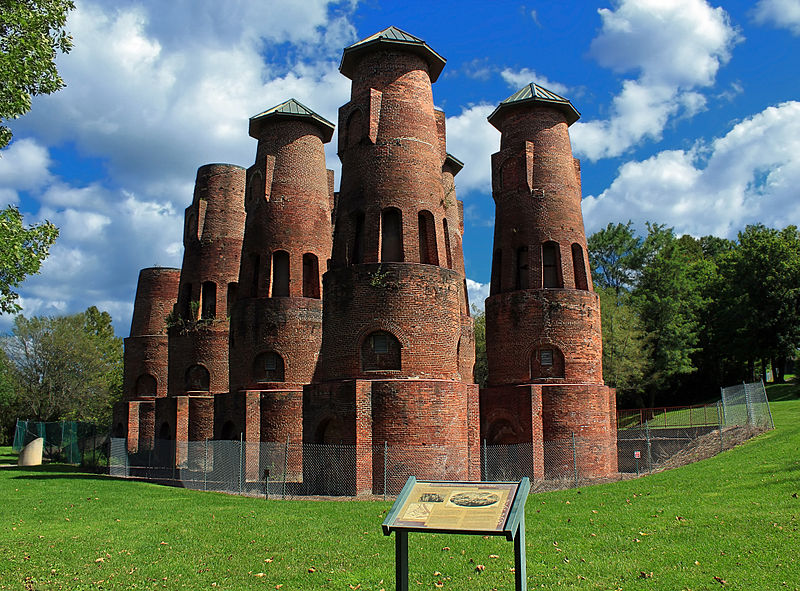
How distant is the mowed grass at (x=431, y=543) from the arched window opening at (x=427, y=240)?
8296 mm

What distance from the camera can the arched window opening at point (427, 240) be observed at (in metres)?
23.4

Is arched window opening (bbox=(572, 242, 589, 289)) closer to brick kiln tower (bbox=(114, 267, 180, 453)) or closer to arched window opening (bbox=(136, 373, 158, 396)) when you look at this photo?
brick kiln tower (bbox=(114, 267, 180, 453))

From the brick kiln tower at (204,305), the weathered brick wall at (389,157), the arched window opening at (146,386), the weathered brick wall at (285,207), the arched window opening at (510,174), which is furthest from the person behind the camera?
the arched window opening at (146,386)

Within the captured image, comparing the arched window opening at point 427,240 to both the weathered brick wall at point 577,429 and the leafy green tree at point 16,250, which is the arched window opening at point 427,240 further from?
the leafy green tree at point 16,250

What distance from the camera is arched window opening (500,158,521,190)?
2912cm

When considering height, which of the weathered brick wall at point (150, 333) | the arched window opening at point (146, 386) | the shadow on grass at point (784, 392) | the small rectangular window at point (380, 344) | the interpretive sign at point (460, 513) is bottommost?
the interpretive sign at point (460, 513)

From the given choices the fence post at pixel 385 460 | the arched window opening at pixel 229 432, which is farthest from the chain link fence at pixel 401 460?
the arched window opening at pixel 229 432

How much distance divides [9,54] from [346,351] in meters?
11.7

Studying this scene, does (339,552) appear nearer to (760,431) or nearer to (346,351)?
(346,351)

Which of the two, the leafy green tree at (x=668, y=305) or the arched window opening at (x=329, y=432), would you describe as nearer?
the arched window opening at (x=329, y=432)

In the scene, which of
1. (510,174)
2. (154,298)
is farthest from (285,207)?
(154,298)

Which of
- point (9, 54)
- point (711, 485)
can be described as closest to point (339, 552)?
point (711, 485)

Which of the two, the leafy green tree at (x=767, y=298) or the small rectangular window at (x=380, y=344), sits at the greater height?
the leafy green tree at (x=767, y=298)

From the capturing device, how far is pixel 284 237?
29.8 meters
